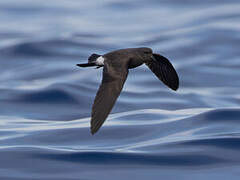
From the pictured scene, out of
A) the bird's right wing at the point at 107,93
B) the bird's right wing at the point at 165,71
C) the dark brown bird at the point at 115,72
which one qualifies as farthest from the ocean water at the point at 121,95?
the bird's right wing at the point at 107,93

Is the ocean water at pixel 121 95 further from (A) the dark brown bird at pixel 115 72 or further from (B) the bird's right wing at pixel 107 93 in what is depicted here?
Result: (B) the bird's right wing at pixel 107 93

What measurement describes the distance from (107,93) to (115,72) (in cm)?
44

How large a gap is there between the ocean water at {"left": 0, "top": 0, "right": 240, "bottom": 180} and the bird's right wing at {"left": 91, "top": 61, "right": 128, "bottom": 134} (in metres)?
1.81

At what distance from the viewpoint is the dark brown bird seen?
6.82 metres

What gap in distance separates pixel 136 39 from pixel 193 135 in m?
11.1

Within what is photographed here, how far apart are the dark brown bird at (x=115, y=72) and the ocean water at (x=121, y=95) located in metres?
1.29

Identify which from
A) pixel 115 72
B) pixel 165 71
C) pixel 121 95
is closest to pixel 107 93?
pixel 115 72

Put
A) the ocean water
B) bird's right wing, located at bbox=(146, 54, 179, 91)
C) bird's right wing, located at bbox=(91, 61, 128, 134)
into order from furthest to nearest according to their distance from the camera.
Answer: the ocean water < bird's right wing, located at bbox=(146, 54, 179, 91) < bird's right wing, located at bbox=(91, 61, 128, 134)

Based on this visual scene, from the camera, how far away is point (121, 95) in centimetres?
1487

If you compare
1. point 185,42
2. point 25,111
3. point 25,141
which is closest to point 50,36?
point 185,42

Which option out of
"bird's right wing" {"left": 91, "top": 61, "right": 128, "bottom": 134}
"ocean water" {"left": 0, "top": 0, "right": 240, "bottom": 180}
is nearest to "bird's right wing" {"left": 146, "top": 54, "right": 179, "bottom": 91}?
"bird's right wing" {"left": 91, "top": 61, "right": 128, "bottom": 134}

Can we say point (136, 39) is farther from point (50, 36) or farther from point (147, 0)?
Answer: point (147, 0)

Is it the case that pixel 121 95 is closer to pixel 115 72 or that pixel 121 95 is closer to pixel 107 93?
pixel 115 72

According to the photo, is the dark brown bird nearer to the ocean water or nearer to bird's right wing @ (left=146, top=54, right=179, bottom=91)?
bird's right wing @ (left=146, top=54, right=179, bottom=91)
